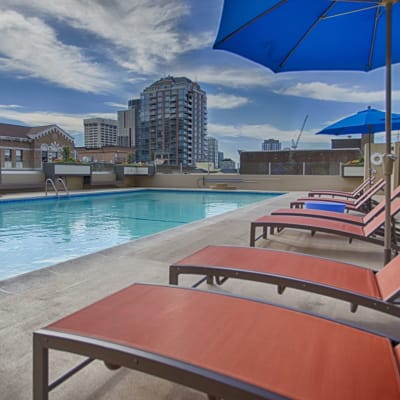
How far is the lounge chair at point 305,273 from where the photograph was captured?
167cm

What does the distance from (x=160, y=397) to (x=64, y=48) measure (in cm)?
1932

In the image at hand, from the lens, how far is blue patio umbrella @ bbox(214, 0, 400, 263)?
2523 mm

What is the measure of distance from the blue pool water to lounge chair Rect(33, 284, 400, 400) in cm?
337

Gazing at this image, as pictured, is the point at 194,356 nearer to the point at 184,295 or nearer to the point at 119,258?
the point at 184,295

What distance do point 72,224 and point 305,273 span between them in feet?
20.3

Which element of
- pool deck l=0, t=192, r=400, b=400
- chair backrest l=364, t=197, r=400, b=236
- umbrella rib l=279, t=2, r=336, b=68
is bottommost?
pool deck l=0, t=192, r=400, b=400

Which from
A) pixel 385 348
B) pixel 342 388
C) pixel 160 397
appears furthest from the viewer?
pixel 160 397

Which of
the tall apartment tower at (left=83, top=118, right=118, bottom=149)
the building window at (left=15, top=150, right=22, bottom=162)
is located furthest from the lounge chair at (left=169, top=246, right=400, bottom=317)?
the tall apartment tower at (left=83, top=118, right=118, bottom=149)

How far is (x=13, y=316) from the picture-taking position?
1976 millimetres

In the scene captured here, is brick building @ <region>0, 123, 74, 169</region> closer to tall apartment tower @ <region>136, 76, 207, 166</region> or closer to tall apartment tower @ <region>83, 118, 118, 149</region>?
tall apartment tower @ <region>83, 118, 118, 149</region>

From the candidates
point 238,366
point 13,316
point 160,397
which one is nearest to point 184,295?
point 160,397

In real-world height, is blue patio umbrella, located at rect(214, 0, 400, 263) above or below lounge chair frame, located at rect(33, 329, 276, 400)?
above

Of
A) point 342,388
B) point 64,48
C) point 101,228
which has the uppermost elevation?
point 64,48

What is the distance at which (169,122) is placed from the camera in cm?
3838
